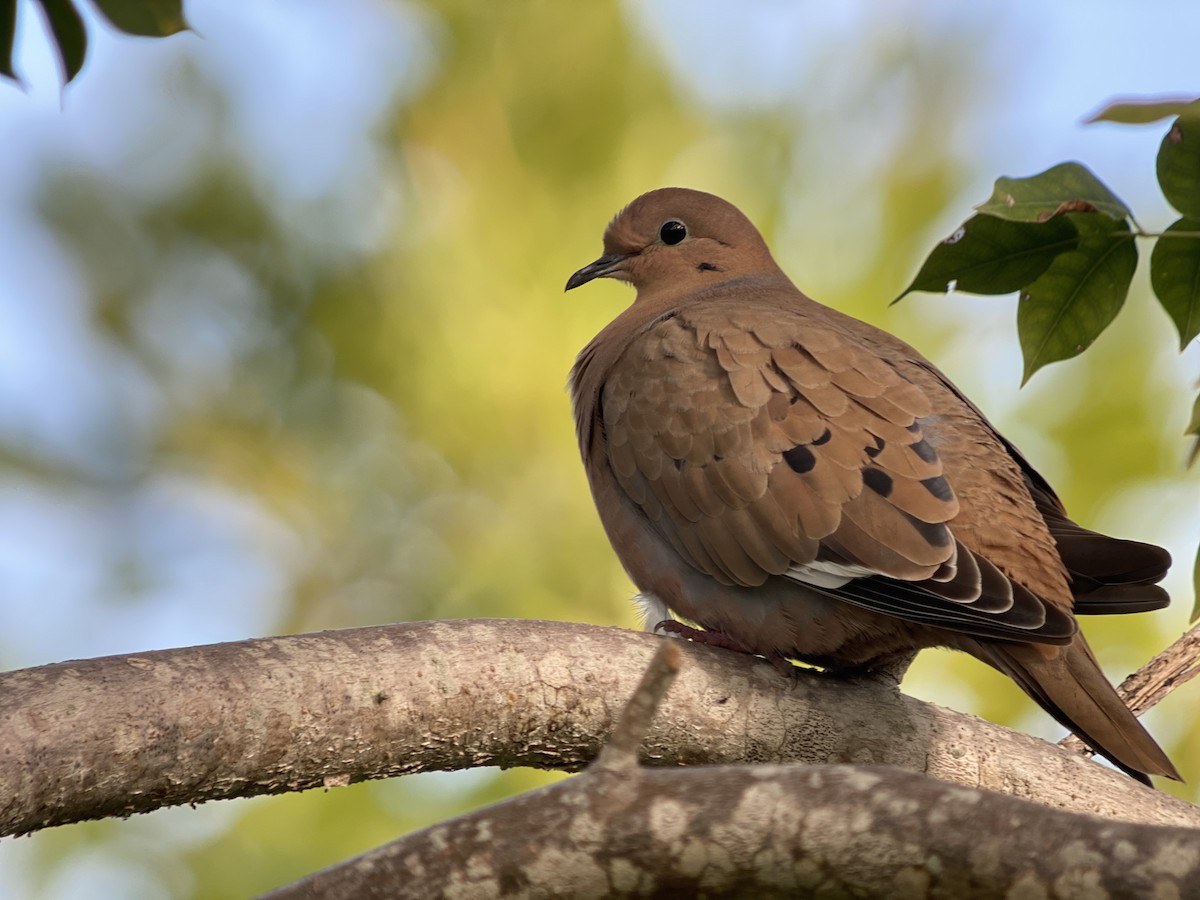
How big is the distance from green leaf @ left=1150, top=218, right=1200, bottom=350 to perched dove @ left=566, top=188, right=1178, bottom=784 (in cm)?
60

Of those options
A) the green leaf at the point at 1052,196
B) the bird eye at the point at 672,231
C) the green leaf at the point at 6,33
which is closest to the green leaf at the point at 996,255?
the green leaf at the point at 1052,196

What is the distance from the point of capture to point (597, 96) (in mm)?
7438

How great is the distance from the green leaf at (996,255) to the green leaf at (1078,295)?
4 centimetres

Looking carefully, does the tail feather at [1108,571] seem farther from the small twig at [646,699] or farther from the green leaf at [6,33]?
the green leaf at [6,33]

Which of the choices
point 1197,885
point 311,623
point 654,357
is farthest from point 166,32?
point 311,623

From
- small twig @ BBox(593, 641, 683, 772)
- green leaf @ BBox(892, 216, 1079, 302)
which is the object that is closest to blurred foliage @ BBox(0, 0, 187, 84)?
small twig @ BBox(593, 641, 683, 772)

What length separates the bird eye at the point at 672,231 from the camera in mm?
4227

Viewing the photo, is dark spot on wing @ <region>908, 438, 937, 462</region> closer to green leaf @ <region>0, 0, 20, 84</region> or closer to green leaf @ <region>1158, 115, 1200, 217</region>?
green leaf @ <region>1158, 115, 1200, 217</region>

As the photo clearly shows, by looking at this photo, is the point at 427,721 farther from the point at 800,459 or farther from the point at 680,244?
the point at 680,244

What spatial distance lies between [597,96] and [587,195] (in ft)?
2.42

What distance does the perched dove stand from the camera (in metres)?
2.67

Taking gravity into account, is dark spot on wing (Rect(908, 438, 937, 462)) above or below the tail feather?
above

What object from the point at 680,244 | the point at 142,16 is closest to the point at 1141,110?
the point at 142,16

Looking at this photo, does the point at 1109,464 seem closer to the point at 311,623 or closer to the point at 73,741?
the point at 311,623
